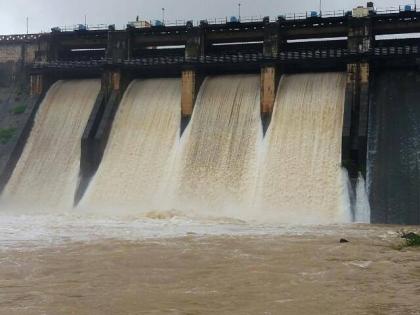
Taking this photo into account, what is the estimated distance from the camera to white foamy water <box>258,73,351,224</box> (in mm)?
22531

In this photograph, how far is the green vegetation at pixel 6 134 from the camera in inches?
1169

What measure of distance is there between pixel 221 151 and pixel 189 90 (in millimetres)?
4028

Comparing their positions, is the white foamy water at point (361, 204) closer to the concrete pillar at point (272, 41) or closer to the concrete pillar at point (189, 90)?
the concrete pillar at point (272, 41)

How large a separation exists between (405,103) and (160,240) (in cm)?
1409

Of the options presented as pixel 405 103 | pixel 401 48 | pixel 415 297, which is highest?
pixel 401 48

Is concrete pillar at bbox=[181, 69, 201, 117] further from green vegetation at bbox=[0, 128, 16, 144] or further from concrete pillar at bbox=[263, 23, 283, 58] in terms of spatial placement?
green vegetation at bbox=[0, 128, 16, 144]

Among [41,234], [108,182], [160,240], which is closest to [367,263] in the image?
[160,240]

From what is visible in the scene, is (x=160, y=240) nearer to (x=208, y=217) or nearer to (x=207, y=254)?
(x=207, y=254)

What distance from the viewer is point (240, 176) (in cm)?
2472

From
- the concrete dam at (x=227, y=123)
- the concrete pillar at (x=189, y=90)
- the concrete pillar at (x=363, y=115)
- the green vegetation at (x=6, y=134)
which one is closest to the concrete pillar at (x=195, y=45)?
the concrete dam at (x=227, y=123)

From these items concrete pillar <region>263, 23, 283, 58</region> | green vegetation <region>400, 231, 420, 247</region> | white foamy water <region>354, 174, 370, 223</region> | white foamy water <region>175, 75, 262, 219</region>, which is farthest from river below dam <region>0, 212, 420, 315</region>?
concrete pillar <region>263, 23, 283, 58</region>

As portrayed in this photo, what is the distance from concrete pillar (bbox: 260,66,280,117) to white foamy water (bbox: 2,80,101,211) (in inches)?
359

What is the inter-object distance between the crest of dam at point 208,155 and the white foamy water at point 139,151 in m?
0.05

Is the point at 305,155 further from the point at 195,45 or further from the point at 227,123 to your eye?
the point at 195,45
